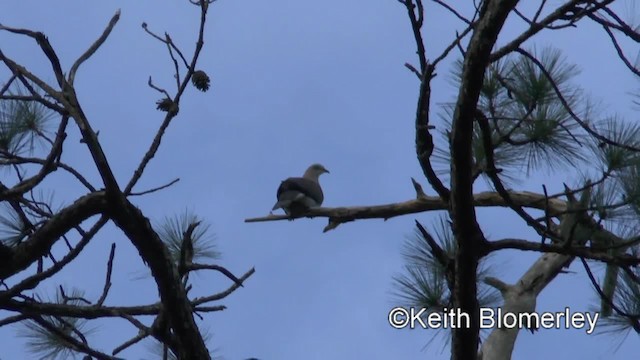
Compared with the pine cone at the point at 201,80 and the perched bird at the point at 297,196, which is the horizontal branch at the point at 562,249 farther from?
the perched bird at the point at 297,196

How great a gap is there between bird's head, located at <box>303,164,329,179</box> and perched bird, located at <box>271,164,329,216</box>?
1.12 meters

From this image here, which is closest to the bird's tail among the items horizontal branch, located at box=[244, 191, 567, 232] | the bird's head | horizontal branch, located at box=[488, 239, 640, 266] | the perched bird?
the perched bird

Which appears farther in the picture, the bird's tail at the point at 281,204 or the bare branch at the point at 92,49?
the bird's tail at the point at 281,204

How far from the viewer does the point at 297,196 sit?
19.2 feet

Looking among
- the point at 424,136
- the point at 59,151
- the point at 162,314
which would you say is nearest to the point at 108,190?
the point at 59,151

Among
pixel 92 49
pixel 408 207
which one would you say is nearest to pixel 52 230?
pixel 92 49

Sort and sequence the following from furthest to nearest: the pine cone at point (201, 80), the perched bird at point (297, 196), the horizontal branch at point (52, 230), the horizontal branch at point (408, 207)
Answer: the perched bird at point (297, 196) → the horizontal branch at point (408, 207) → the pine cone at point (201, 80) → the horizontal branch at point (52, 230)

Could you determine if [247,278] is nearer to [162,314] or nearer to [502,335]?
[162,314]

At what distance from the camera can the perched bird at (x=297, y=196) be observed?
18.4 ft

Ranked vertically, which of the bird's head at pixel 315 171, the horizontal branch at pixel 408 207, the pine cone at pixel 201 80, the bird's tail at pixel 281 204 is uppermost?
the bird's head at pixel 315 171

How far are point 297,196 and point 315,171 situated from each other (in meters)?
1.80

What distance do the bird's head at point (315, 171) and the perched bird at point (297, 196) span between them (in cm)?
112

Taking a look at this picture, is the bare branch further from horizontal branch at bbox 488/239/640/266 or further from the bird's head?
the bird's head

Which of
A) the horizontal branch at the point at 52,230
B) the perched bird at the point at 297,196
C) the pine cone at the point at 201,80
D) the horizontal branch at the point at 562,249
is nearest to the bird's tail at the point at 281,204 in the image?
the perched bird at the point at 297,196
